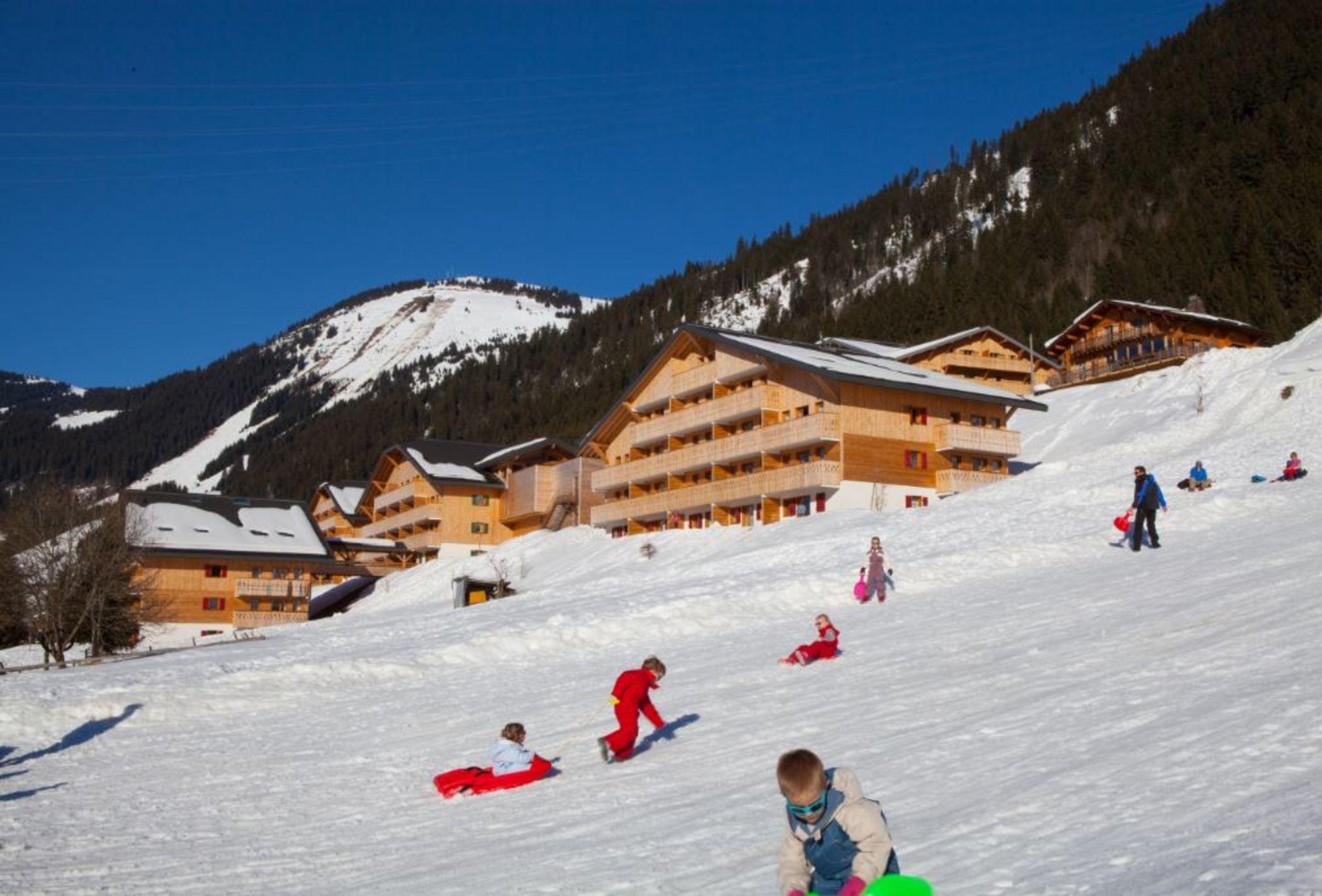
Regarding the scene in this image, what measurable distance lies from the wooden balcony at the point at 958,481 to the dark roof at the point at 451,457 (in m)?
37.9

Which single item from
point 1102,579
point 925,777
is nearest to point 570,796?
point 925,777

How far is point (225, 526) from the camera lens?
74.2 meters

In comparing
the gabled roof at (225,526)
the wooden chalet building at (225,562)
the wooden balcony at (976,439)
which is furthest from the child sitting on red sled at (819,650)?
the gabled roof at (225,526)

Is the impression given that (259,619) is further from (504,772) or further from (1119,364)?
(504,772)

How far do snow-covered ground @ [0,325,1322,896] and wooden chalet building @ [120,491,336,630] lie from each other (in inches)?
1740

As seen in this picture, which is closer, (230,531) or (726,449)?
(726,449)

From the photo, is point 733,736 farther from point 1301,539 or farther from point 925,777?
point 1301,539

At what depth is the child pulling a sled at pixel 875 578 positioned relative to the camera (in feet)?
79.0

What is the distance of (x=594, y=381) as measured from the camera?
145125 mm

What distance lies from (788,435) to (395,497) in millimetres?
44123

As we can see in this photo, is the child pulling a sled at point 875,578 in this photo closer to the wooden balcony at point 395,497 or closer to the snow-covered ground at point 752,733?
the snow-covered ground at point 752,733

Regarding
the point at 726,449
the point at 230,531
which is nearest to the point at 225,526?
the point at 230,531

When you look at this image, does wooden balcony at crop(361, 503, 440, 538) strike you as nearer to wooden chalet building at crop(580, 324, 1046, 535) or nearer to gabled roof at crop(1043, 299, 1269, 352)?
wooden chalet building at crop(580, 324, 1046, 535)

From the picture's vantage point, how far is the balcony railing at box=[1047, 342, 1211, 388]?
72875 mm
